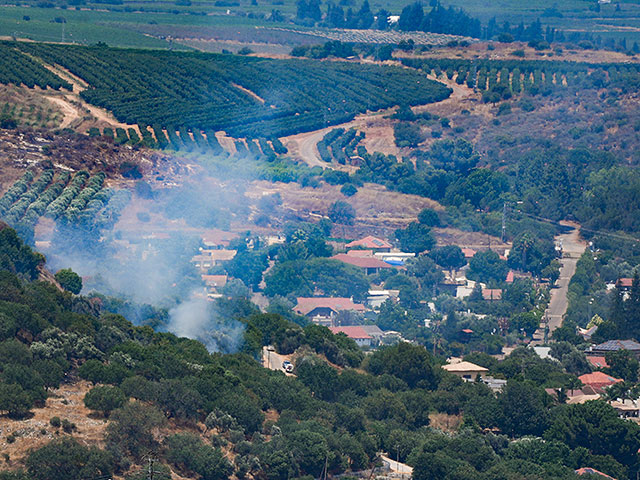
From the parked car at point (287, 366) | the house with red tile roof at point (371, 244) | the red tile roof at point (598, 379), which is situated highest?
the parked car at point (287, 366)

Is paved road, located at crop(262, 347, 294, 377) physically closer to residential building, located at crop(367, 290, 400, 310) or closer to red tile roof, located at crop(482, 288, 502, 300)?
residential building, located at crop(367, 290, 400, 310)

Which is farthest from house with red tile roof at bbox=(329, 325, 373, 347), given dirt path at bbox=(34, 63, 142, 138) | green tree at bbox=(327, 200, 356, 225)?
dirt path at bbox=(34, 63, 142, 138)

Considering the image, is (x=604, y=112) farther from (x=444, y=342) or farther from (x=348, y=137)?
(x=444, y=342)

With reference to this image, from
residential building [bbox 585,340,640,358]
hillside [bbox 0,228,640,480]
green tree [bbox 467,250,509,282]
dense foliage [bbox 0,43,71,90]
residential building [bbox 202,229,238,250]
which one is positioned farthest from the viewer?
dense foliage [bbox 0,43,71,90]

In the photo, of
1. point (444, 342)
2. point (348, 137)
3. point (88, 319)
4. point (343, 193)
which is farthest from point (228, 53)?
point (88, 319)

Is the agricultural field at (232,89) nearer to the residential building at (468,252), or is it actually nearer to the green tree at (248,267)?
the green tree at (248,267)

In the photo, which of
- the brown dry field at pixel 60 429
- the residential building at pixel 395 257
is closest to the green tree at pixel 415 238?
the residential building at pixel 395 257
